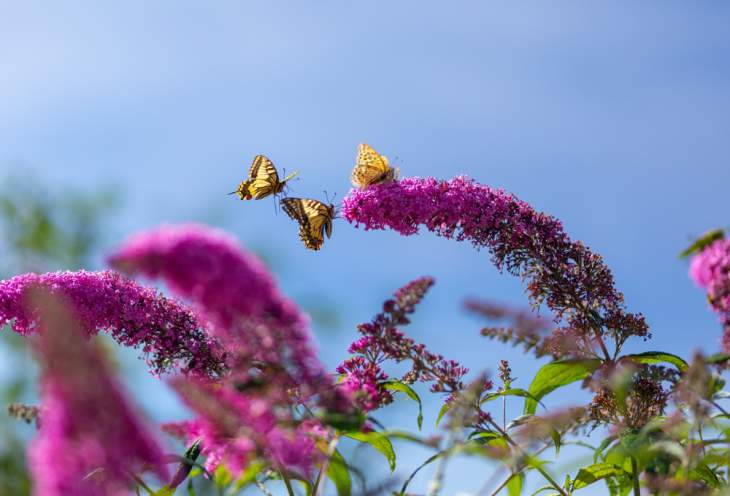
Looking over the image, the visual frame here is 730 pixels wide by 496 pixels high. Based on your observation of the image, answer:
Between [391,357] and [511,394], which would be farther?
[511,394]

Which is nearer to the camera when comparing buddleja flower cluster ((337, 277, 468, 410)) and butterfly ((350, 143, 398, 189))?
buddleja flower cluster ((337, 277, 468, 410))

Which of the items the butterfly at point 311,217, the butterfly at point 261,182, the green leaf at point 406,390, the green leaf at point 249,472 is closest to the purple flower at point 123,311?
the green leaf at point 406,390

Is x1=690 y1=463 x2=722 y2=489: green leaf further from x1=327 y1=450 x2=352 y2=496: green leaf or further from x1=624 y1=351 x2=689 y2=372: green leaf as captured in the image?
x1=327 y1=450 x2=352 y2=496: green leaf

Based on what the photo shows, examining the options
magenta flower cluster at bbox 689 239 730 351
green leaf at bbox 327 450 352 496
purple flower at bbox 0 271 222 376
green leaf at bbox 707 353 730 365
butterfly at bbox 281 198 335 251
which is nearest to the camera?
green leaf at bbox 707 353 730 365

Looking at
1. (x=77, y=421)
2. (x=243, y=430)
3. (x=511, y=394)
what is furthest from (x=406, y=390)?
(x=77, y=421)

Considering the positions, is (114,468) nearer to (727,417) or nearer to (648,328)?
(727,417)

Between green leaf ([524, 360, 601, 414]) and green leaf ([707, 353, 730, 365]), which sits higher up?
green leaf ([524, 360, 601, 414])

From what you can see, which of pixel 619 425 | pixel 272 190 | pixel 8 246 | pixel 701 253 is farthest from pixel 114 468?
pixel 8 246

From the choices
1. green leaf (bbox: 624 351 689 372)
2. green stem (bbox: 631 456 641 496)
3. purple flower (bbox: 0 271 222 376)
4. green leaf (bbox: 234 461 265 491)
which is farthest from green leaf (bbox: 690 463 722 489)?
purple flower (bbox: 0 271 222 376)

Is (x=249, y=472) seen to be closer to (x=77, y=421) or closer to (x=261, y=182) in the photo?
(x=77, y=421)
